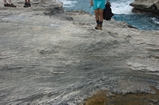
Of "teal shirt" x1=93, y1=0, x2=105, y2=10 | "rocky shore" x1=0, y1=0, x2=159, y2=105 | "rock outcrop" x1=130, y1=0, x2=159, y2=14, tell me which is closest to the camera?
"rocky shore" x1=0, y1=0, x2=159, y2=105

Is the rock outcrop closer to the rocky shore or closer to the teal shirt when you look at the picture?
the teal shirt

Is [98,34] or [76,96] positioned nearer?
[76,96]

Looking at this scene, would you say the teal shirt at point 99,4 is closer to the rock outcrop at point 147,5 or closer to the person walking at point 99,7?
the person walking at point 99,7

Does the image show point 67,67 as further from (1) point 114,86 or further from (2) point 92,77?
(1) point 114,86

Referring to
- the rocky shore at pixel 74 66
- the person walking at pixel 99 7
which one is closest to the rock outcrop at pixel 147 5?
the person walking at pixel 99 7

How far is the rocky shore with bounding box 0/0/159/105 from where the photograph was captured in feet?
13.4

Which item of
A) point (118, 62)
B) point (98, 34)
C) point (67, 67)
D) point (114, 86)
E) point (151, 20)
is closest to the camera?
point (114, 86)

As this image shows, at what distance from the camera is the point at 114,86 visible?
4.44m

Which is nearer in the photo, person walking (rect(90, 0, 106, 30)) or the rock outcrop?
person walking (rect(90, 0, 106, 30))

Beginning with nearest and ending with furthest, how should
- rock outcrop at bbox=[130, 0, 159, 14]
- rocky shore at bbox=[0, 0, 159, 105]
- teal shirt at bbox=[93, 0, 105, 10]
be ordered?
rocky shore at bbox=[0, 0, 159, 105], teal shirt at bbox=[93, 0, 105, 10], rock outcrop at bbox=[130, 0, 159, 14]

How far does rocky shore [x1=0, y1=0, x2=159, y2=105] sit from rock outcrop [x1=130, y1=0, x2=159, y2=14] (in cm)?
1365

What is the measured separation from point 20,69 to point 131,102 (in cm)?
230

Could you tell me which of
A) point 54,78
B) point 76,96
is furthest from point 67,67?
point 76,96

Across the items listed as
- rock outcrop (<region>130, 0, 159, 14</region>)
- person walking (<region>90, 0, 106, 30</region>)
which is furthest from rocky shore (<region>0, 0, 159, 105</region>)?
rock outcrop (<region>130, 0, 159, 14</region>)
